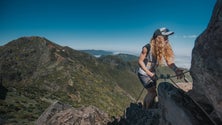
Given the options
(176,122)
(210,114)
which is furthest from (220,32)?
(176,122)

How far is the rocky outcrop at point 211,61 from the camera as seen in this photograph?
26.0 feet

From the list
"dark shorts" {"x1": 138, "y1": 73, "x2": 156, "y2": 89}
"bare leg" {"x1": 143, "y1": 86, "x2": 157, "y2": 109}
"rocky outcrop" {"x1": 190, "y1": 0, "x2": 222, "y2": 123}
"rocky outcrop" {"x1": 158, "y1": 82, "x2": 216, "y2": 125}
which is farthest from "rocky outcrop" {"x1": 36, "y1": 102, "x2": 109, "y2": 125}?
"rocky outcrop" {"x1": 190, "y1": 0, "x2": 222, "y2": 123}

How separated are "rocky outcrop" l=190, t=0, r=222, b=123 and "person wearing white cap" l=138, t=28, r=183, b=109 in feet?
9.06

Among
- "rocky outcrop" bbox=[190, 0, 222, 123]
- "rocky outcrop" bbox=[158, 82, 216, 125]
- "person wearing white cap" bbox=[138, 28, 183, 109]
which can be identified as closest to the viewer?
"rocky outcrop" bbox=[190, 0, 222, 123]

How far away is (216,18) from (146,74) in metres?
5.87

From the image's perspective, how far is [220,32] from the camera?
7.90m

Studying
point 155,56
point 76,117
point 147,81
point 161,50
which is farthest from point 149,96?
point 76,117

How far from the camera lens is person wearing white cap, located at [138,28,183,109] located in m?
12.6

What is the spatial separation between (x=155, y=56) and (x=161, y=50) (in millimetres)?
627

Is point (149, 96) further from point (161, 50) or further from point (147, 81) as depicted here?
point (161, 50)

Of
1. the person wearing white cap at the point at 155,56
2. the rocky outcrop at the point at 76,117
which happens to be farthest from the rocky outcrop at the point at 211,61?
the rocky outcrop at the point at 76,117

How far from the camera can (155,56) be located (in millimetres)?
13281

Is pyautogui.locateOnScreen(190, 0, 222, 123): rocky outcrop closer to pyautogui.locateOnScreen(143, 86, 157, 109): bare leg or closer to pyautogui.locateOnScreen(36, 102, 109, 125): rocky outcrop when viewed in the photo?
pyautogui.locateOnScreen(143, 86, 157, 109): bare leg

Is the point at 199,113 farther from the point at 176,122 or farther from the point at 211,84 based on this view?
the point at 211,84
